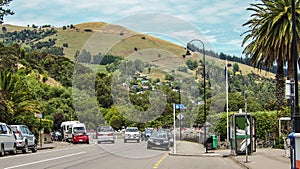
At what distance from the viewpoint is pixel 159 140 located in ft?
129

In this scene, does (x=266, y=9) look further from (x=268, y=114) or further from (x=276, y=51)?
(x=268, y=114)

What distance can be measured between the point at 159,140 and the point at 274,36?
43.2ft

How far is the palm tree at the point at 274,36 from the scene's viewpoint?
31.3m

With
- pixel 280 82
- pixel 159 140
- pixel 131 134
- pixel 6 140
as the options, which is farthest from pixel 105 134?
pixel 280 82

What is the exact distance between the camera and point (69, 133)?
62.3 meters

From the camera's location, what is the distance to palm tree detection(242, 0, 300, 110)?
103ft

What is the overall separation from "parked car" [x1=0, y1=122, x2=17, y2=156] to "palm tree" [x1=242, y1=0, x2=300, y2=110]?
1778 cm

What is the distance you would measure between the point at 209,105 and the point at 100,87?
28.4 meters

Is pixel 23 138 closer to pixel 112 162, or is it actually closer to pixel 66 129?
pixel 112 162

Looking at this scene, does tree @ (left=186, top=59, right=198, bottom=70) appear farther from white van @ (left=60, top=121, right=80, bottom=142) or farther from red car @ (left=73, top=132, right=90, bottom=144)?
white van @ (left=60, top=121, right=80, bottom=142)

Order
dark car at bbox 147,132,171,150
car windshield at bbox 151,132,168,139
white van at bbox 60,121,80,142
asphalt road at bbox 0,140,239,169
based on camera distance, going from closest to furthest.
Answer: asphalt road at bbox 0,140,239,169 → dark car at bbox 147,132,171,150 → car windshield at bbox 151,132,168,139 → white van at bbox 60,121,80,142

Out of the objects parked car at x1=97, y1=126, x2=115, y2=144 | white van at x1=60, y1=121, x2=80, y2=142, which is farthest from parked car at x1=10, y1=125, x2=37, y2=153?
white van at x1=60, y1=121, x2=80, y2=142

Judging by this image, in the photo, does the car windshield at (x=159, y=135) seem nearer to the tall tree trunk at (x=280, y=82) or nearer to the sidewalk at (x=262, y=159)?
the sidewalk at (x=262, y=159)

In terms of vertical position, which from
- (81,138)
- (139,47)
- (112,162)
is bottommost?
(112,162)
